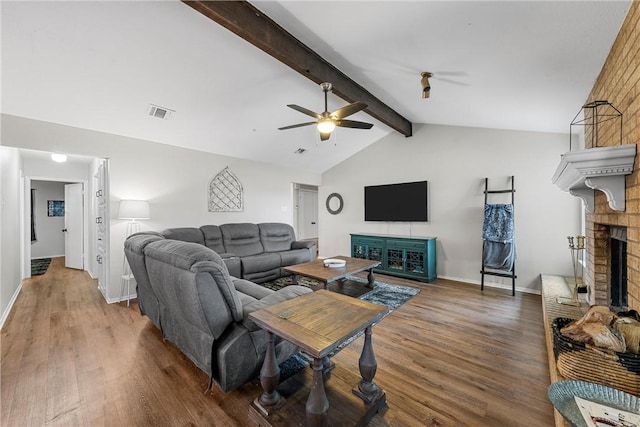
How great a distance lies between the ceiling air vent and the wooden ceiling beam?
6.02 feet

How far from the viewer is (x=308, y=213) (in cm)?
961

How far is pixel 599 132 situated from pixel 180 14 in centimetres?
363

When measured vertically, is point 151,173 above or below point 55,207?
above

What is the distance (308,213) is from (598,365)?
865 cm

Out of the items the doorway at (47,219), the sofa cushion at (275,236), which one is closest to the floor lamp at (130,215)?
the sofa cushion at (275,236)

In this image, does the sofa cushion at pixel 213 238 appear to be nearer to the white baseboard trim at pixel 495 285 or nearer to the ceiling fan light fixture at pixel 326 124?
the ceiling fan light fixture at pixel 326 124

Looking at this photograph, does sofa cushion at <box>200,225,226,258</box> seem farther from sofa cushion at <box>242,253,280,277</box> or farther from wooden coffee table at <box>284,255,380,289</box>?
wooden coffee table at <box>284,255,380,289</box>

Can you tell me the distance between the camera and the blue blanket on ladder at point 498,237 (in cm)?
393

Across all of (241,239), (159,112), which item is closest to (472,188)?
(241,239)

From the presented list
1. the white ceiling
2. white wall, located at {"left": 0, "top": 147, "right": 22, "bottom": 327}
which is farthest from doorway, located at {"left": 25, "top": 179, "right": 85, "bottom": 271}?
the white ceiling

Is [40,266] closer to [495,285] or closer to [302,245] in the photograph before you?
[302,245]

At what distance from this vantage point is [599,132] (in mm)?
2156

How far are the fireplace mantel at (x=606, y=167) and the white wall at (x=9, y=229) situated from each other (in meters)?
5.53

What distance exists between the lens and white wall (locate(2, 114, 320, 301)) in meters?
3.17
